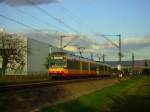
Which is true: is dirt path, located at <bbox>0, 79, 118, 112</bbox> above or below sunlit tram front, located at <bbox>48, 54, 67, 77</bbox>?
below

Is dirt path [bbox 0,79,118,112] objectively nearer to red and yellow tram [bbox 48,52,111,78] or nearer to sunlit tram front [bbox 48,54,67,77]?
sunlit tram front [bbox 48,54,67,77]

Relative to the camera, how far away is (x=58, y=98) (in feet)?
88.7

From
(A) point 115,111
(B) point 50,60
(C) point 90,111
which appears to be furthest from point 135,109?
(B) point 50,60

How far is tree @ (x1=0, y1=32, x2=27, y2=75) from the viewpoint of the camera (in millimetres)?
81375

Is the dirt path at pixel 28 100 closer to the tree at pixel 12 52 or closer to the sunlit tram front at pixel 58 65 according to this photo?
the sunlit tram front at pixel 58 65

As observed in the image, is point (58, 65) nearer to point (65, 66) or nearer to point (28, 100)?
point (65, 66)

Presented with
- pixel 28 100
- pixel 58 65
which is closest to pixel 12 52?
pixel 58 65

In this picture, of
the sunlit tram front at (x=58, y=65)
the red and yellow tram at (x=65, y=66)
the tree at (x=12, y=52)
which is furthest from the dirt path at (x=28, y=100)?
the tree at (x=12, y=52)

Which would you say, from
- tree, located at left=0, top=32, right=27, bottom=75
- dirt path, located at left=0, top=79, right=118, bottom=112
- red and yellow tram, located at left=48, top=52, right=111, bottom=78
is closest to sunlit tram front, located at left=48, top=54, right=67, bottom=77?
red and yellow tram, located at left=48, top=52, right=111, bottom=78

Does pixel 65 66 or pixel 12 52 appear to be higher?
pixel 12 52

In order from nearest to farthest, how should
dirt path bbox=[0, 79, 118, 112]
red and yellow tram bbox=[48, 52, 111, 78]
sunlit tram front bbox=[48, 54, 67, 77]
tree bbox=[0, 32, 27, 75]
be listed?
dirt path bbox=[0, 79, 118, 112]
sunlit tram front bbox=[48, 54, 67, 77]
red and yellow tram bbox=[48, 52, 111, 78]
tree bbox=[0, 32, 27, 75]

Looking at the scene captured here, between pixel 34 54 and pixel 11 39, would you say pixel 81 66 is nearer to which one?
pixel 11 39

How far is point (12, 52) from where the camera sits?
82312 mm

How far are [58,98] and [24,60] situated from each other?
63.9 metres
